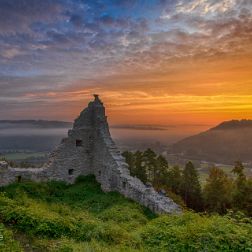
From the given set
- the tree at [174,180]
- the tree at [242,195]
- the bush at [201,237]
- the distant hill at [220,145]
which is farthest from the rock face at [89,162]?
the distant hill at [220,145]

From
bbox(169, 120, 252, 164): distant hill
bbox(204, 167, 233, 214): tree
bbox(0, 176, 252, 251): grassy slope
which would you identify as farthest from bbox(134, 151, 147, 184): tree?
bbox(169, 120, 252, 164): distant hill

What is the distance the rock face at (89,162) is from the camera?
2067cm

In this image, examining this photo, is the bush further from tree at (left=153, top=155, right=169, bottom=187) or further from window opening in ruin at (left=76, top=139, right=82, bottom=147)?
tree at (left=153, top=155, right=169, bottom=187)

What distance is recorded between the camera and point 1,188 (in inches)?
781

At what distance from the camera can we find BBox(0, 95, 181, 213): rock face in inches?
814

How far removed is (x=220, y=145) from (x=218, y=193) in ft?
373

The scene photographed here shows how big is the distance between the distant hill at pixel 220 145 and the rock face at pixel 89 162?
101649 millimetres

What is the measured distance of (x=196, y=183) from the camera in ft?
144

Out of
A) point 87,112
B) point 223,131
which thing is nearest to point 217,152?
point 223,131

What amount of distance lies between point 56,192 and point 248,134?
124784mm

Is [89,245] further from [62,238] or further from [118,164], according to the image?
[118,164]

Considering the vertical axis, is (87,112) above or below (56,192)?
above

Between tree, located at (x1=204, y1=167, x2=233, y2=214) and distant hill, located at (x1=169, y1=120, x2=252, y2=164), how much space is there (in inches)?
3124

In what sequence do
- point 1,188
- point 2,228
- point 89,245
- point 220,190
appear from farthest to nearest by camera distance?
1. point 220,190
2. point 1,188
3. point 2,228
4. point 89,245
